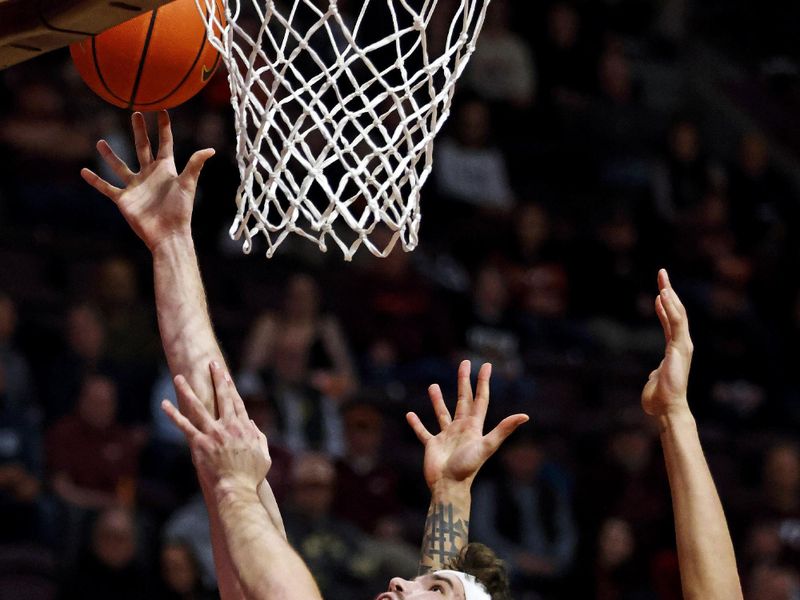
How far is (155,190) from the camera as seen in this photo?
274 centimetres

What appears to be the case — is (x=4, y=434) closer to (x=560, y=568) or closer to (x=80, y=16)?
(x=560, y=568)

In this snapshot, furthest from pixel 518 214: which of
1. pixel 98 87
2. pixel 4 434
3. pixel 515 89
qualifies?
pixel 98 87

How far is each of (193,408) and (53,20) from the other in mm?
759

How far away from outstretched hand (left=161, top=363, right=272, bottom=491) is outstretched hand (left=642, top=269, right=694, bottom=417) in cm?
83

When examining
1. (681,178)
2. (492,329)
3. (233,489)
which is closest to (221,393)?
(233,489)

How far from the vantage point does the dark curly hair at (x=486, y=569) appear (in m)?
2.61

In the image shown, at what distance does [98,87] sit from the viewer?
296 centimetres

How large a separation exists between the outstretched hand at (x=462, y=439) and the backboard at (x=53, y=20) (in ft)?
3.14

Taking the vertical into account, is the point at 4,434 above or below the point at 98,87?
above

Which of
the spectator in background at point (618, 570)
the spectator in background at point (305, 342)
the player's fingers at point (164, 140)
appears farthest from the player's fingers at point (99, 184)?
the spectator in background at point (618, 570)

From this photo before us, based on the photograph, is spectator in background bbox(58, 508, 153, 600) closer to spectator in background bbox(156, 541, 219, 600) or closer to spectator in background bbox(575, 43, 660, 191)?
spectator in background bbox(156, 541, 219, 600)

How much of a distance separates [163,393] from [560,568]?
204 cm

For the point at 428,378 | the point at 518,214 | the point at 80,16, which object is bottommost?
the point at 80,16

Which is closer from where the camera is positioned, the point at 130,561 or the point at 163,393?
the point at 130,561
